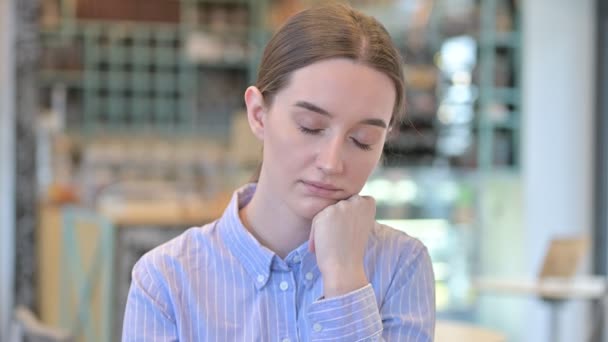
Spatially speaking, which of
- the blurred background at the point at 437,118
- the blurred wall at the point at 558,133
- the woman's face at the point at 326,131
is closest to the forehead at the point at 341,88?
the woman's face at the point at 326,131

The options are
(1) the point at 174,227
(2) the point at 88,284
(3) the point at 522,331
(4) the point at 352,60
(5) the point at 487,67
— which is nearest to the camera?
(4) the point at 352,60

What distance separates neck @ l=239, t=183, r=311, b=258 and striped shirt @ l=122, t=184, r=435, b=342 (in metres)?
0.03

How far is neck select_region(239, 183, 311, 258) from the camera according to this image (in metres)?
1.29

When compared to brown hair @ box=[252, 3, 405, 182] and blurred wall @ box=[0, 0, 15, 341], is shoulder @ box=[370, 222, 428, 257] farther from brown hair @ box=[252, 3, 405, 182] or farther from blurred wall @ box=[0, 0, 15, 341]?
blurred wall @ box=[0, 0, 15, 341]

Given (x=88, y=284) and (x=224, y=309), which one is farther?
(x=88, y=284)

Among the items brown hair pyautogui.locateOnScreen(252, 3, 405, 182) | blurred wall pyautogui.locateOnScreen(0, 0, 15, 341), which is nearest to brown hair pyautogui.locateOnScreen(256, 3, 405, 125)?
brown hair pyautogui.locateOnScreen(252, 3, 405, 182)

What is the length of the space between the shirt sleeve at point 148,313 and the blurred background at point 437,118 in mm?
4884

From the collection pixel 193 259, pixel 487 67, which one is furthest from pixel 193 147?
pixel 193 259

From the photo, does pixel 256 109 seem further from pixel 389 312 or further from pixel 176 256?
pixel 389 312

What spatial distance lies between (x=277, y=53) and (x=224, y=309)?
1.23ft

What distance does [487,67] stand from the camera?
24.0 feet

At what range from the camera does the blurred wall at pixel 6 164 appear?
5.05 meters

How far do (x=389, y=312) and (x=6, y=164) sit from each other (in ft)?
14.1

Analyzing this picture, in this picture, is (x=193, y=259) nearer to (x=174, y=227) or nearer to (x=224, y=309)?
(x=224, y=309)
